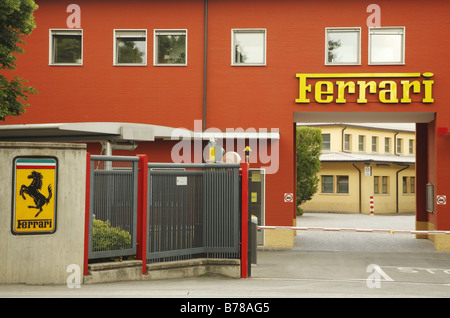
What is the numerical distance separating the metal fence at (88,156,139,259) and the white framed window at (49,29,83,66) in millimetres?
9489

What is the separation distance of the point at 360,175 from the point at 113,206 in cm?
3163

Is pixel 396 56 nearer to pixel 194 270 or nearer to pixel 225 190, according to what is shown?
pixel 225 190

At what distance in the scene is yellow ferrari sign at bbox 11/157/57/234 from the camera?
30.1 ft

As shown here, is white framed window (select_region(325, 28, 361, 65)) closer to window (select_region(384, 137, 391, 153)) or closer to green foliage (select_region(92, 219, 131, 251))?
green foliage (select_region(92, 219, 131, 251))

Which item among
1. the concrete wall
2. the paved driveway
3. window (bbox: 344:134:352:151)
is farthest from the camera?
window (bbox: 344:134:352:151)

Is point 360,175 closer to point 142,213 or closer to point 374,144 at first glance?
point 374,144

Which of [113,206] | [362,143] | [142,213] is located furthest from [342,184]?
[113,206]

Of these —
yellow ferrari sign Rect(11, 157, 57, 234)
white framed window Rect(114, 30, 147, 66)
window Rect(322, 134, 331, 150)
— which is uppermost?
white framed window Rect(114, 30, 147, 66)

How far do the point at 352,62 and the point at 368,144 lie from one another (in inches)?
1081

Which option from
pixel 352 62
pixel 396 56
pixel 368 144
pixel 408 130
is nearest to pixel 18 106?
pixel 352 62

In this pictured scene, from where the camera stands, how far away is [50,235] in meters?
9.32

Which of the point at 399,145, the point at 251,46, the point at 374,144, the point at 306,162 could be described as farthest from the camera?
the point at 399,145

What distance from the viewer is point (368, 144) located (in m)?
44.4

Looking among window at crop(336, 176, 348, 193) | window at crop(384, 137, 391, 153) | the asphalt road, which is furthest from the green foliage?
window at crop(384, 137, 391, 153)
